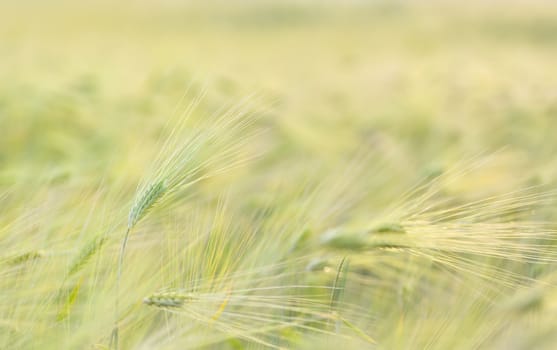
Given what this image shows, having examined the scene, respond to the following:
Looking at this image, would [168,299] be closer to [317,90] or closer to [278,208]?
→ [278,208]

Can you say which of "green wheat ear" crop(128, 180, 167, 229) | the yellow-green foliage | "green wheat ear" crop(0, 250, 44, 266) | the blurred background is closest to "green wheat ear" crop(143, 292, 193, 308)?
the yellow-green foliage

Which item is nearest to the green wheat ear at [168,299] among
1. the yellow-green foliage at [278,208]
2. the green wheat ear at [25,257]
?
the yellow-green foliage at [278,208]

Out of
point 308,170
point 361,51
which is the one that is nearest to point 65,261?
point 308,170

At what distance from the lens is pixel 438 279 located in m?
1.20

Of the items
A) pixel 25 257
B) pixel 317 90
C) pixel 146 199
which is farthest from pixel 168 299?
pixel 317 90

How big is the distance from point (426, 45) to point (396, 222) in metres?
3.93

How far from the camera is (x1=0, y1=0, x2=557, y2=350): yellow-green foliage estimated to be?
891 mm

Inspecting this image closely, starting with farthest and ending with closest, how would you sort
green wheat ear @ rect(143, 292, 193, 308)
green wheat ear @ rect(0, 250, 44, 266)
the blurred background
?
the blurred background, green wheat ear @ rect(0, 250, 44, 266), green wheat ear @ rect(143, 292, 193, 308)

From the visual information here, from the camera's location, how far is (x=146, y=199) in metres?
0.90

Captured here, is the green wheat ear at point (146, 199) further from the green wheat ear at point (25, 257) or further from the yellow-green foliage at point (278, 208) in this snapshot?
the green wheat ear at point (25, 257)

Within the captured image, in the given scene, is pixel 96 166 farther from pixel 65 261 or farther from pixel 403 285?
pixel 403 285

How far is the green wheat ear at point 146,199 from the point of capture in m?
0.89

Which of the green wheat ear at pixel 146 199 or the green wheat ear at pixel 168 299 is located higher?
the green wheat ear at pixel 146 199

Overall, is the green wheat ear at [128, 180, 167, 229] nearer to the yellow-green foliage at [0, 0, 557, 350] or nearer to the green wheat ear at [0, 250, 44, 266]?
the yellow-green foliage at [0, 0, 557, 350]
